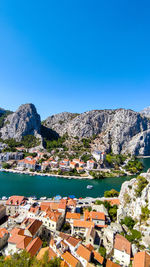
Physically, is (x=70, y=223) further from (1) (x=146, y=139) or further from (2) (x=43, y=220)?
(1) (x=146, y=139)

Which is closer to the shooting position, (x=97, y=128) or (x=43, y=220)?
(x=43, y=220)

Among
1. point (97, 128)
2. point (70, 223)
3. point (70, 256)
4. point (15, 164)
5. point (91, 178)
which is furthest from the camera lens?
point (97, 128)

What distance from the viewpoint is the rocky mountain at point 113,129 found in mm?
101938

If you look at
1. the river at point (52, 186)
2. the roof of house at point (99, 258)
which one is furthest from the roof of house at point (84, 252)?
the river at point (52, 186)

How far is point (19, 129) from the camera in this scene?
99688mm

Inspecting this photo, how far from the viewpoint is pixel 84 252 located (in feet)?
45.9

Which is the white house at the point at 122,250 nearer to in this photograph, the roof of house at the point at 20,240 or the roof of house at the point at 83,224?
the roof of house at the point at 83,224

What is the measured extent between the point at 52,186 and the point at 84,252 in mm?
29446

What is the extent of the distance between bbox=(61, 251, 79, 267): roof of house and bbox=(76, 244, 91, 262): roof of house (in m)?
0.87

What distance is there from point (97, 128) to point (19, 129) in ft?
217

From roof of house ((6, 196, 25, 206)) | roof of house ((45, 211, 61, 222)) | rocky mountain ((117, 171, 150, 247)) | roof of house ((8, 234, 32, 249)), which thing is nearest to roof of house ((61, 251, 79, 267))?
roof of house ((8, 234, 32, 249))

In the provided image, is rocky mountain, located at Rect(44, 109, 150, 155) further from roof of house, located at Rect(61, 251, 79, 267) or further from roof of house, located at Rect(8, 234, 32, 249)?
roof of house, located at Rect(61, 251, 79, 267)

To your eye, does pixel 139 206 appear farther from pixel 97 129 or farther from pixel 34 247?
pixel 97 129

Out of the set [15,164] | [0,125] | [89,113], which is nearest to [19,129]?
[0,125]
